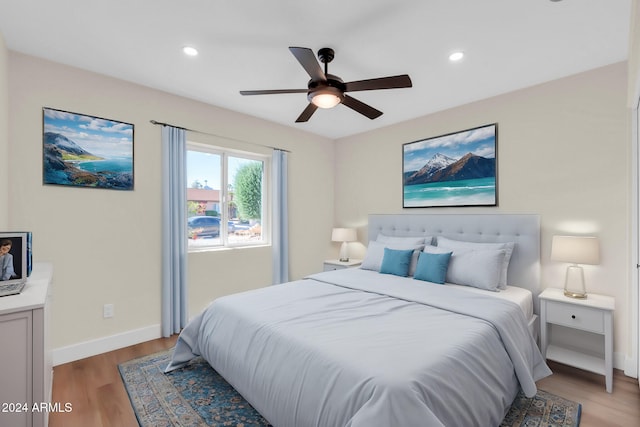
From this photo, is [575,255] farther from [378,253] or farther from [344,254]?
[344,254]

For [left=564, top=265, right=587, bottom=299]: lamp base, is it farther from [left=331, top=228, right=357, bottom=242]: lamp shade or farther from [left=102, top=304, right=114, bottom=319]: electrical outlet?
[left=102, top=304, right=114, bottom=319]: electrical outlet

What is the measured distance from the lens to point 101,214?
280cm

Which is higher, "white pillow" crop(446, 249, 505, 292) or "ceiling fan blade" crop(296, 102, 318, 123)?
"ceiling fan blade" crop(296, 102, 318, 123)

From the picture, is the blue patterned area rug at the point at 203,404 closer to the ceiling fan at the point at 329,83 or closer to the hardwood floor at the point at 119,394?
the hardwood floor at the point at 119,394

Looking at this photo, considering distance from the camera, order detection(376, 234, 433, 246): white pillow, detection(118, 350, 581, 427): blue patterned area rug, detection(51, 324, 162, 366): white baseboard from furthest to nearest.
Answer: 1. detection(376, 234, 433, 246): white pillow
2. detection(51, 324, 162, 366): white baseboard
3. detection(118, 350, 581, 427): blue patterned area rug

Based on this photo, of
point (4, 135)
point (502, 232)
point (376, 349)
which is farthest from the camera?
point (502, 232)

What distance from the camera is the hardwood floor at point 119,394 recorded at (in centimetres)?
188

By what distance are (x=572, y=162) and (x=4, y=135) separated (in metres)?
4.63

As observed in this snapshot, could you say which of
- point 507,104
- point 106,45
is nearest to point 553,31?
point 507,104

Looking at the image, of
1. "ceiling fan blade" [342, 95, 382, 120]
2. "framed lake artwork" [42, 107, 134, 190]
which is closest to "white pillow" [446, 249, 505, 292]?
"ceiling fan blade" [342, 95, 382, 120]

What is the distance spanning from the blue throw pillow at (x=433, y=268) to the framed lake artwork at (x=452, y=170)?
87 cm

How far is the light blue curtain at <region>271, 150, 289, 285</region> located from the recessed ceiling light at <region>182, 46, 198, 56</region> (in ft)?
5.89

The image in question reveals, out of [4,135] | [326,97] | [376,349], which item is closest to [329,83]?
[326,97]

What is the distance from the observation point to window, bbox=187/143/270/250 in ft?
11.7
